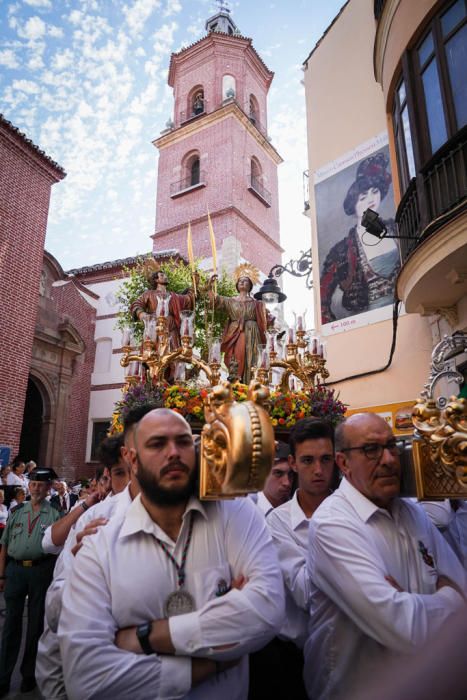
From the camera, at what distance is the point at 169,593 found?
1739 millimetres

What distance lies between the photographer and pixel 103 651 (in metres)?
1.58

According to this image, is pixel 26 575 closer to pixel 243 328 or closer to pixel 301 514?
pixel 301 514

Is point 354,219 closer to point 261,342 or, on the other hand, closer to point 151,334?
point 261,342

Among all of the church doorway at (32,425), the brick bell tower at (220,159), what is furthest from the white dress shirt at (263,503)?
the brick bell tower at (220,159)

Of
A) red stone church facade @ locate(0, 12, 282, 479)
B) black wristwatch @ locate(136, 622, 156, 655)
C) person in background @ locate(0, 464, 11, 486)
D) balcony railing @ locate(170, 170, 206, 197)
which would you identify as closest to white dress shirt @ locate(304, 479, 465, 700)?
black wristwatch @ locate(136, 622, 156, 655)

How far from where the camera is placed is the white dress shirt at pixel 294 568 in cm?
226

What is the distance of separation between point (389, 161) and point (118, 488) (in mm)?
8848

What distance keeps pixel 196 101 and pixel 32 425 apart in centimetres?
1951

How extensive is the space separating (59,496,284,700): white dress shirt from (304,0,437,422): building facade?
701cm

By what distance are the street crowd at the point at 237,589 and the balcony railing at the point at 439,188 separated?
4.38 m

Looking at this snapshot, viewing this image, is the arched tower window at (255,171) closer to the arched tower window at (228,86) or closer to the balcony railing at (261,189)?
the balcony railing at (261,189)

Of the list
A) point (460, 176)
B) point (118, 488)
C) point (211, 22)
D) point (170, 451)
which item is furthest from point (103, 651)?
point (211, 22)

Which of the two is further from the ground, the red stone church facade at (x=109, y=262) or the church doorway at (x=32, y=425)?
the red stone church facade at (x=109, y=262)

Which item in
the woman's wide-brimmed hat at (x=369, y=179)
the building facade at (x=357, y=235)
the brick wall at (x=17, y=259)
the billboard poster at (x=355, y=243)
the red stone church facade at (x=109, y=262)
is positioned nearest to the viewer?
the building facade at (x=357, y=235)
